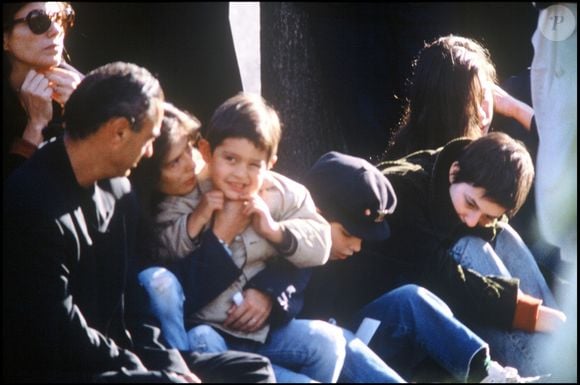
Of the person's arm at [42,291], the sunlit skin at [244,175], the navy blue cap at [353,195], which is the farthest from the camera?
the navy blue cap at [353,195]

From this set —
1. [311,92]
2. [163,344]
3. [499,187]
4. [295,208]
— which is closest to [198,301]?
[163,344]

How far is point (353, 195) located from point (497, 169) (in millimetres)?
536

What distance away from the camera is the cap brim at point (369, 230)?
11.0 ft

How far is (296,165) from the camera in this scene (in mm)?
4055

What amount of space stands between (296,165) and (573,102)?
1.01m

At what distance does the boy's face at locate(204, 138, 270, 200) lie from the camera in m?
3.07

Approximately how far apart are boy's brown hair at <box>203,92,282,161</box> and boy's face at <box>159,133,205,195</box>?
7 cm

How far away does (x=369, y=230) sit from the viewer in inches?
132

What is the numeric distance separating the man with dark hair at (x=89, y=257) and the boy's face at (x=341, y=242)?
0.51 meters

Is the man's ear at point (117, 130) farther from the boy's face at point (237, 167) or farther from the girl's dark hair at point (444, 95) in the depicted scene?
the girl's dark hair at point (444, 95)

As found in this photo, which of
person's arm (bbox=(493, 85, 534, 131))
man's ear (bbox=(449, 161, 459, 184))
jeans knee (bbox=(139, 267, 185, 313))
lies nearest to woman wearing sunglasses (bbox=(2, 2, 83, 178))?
jeans knee (bbox=(139, 267, 185, 313))

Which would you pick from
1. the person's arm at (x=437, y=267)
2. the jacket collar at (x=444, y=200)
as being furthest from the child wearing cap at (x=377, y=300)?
the jacket collar at (x=444, y=200)

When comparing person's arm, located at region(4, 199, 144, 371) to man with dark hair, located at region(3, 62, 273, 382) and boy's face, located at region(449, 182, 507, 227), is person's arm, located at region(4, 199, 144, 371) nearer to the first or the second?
man with dark hair, located at region(3, 62, 273, 382)

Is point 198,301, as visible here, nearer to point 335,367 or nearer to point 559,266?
point 335,367
